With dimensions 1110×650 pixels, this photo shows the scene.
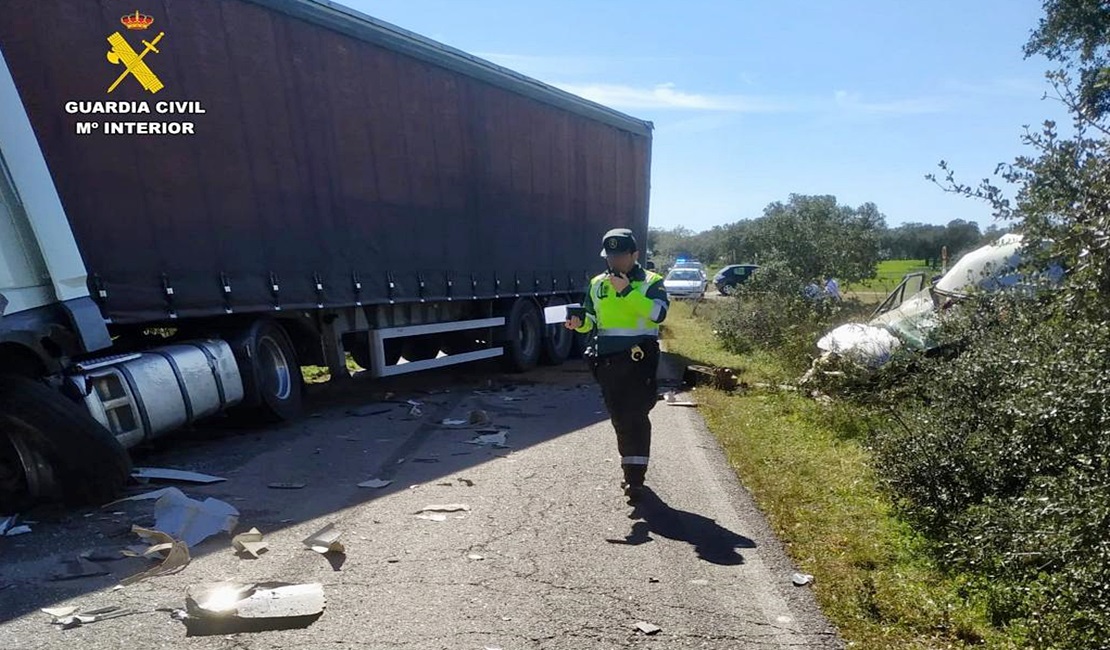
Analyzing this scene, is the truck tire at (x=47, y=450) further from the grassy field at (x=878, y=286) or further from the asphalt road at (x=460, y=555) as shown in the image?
the grassy field at (x=878, y=286)

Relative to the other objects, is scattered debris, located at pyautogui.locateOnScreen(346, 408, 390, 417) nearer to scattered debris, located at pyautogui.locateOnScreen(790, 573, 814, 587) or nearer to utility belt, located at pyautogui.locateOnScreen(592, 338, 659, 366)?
utility belt, located at pyautogui.locateOnScreen(592, 338, 659, 366)

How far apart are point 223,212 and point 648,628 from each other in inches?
230

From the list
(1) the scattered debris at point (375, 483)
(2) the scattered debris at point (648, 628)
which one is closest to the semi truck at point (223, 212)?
(1) the scattered debris at point (375, 483)

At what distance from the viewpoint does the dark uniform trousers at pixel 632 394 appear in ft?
19.6

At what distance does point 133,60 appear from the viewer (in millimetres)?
7199

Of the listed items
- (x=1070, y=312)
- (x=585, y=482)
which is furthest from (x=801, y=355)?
(x=1070, y=312)

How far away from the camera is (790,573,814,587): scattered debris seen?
4434mm

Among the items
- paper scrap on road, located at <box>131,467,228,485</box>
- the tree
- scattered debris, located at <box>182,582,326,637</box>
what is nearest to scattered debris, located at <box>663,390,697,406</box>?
paper scrap on road, located at <box>131,467,228,485</box>

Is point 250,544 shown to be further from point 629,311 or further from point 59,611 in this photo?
point 629,311

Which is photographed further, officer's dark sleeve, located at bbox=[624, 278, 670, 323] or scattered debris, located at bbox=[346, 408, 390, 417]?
scattered debris, located at bbox=[346, 408, 390, 417]

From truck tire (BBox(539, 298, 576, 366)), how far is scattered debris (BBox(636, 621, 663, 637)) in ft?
36.7

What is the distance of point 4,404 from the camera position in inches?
214

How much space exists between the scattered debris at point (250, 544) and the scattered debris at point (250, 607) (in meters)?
0.47

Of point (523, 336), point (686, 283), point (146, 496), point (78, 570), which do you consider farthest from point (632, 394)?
point (686, 283)
